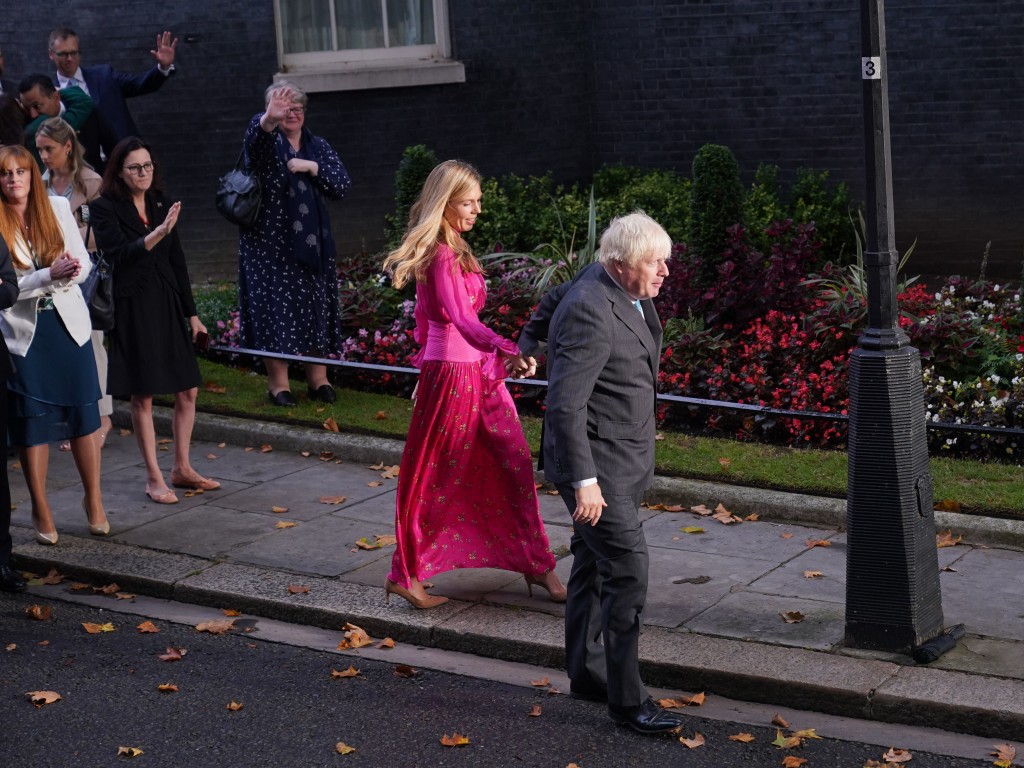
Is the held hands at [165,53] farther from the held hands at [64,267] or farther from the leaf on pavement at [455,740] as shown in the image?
the leaf on pavement at [455,740]

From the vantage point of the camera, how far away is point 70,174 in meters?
8.39

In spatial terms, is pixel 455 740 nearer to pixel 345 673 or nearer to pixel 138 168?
pixel 345 673

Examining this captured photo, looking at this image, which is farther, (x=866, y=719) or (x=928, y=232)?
(x=928, y=232)

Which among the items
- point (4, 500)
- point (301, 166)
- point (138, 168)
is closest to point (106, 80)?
point (301, 166)

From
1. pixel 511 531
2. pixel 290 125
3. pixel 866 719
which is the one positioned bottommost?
pixel 866 719

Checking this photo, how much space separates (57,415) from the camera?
729cm

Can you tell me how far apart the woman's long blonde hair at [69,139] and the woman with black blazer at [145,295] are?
552 mm

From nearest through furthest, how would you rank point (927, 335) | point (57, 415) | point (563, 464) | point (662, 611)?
point (563, 464) → point (662, 611) → point (57, 415) → point (927, 335)

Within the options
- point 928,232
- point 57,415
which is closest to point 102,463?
point 57,415

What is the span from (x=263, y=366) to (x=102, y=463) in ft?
6.62

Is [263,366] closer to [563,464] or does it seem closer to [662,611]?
[662,611]

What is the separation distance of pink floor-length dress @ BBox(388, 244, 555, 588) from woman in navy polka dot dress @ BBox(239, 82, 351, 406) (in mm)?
3387

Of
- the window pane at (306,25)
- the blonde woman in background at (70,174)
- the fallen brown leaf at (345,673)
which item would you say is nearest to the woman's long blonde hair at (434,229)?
the fallen brown leaf at (345,673)

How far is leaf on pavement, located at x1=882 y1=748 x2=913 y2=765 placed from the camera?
489cm
